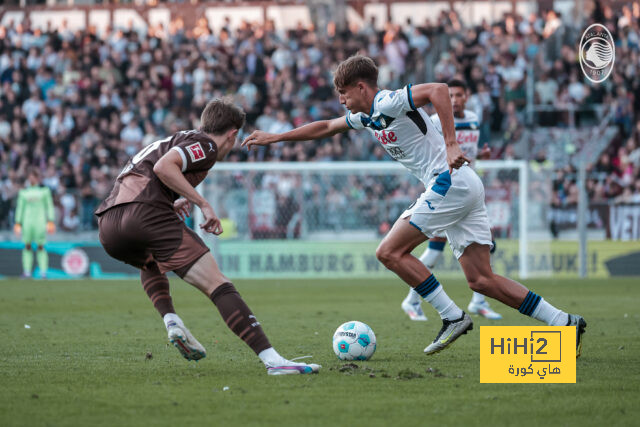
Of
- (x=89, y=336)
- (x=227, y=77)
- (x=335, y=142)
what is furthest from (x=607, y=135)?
(x=89, y=336)

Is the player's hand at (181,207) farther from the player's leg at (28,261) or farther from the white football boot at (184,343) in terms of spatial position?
the player's leg at (28,261)

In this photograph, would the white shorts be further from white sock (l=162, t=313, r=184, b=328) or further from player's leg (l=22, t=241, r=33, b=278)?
player's leg (l=22, t=241, r=33, b=278)

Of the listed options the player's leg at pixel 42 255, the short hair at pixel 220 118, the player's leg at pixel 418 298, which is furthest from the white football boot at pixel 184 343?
the player's leg at pixel 42 255

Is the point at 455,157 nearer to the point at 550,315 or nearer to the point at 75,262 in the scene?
the point at 550,315

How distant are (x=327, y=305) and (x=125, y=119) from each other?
1385 cm

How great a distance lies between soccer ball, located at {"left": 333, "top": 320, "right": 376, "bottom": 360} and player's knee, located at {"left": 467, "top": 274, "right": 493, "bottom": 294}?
91 cm

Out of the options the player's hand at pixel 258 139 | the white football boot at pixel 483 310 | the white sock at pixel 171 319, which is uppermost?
the player's hand at pixel 258 139

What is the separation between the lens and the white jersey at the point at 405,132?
271 inches

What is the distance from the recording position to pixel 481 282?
7176mm

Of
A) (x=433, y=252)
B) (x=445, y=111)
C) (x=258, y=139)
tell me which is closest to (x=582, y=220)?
(x=433, y=252)

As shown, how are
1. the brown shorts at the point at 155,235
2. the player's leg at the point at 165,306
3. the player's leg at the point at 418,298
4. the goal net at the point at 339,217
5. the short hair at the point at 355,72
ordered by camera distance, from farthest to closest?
the goal net at the point at 339,217
the player's leg at the point at 418,298
the short hair at the point at 355,72
the player's leg at the point at 165,306
the brown shorts at the point at 155,235

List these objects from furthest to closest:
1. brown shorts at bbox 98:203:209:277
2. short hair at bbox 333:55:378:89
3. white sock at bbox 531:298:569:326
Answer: white sock at bbox 531:298:569:326, short hair at bbox 333:55:378:89, brown shorts at bbox 98:203:209:277

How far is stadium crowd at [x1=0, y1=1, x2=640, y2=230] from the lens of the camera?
22.3 meters

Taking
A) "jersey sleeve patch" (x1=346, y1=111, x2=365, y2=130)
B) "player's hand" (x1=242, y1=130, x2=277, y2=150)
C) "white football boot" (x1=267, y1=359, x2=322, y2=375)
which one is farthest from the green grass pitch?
"jersey sleeve patch" (x1=346, y1=111, x2=365, y2=130)
